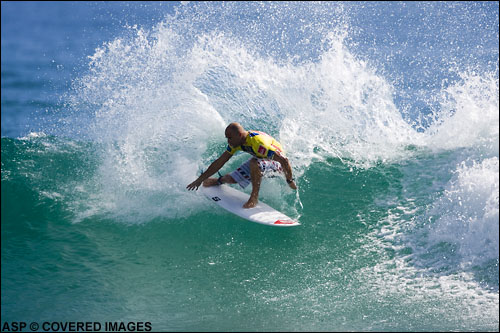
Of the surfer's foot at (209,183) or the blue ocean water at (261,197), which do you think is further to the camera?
the surfer's foot at (209,183)

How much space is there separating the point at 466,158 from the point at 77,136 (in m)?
7.17

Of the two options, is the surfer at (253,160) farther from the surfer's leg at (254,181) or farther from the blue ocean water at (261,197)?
the blue ocean water at (261,197)

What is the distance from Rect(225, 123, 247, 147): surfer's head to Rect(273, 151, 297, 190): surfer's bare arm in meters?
0.51

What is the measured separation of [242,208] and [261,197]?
539 millimetres

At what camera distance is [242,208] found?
7266 mm

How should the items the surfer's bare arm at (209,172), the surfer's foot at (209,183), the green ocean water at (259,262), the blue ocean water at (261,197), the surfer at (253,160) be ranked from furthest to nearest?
the surfer's foot at (209,183) → the surfer's bare arm at (209,172) → the surfer at (253,160) → the blue ocean water at (261,197) → the green ocean water at (259,262)

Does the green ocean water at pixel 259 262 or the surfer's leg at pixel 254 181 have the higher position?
the surfer's leg at pixel 254 181

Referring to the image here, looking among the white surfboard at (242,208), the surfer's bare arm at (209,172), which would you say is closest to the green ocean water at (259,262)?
the white surfboard at (242,208)

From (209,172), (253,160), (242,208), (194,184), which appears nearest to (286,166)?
(253,160)

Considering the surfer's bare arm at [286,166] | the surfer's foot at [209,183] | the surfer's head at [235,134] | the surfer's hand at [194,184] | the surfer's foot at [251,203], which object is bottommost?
the surfer's foot at [251,203]

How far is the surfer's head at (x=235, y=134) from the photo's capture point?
682 centimetres

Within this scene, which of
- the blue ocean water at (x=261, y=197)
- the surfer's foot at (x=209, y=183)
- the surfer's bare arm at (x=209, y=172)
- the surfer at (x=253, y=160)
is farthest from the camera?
the surfer's foot at (x=209, y=183)

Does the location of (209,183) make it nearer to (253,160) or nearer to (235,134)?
(253,160)

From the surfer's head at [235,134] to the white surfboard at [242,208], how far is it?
95 cm
